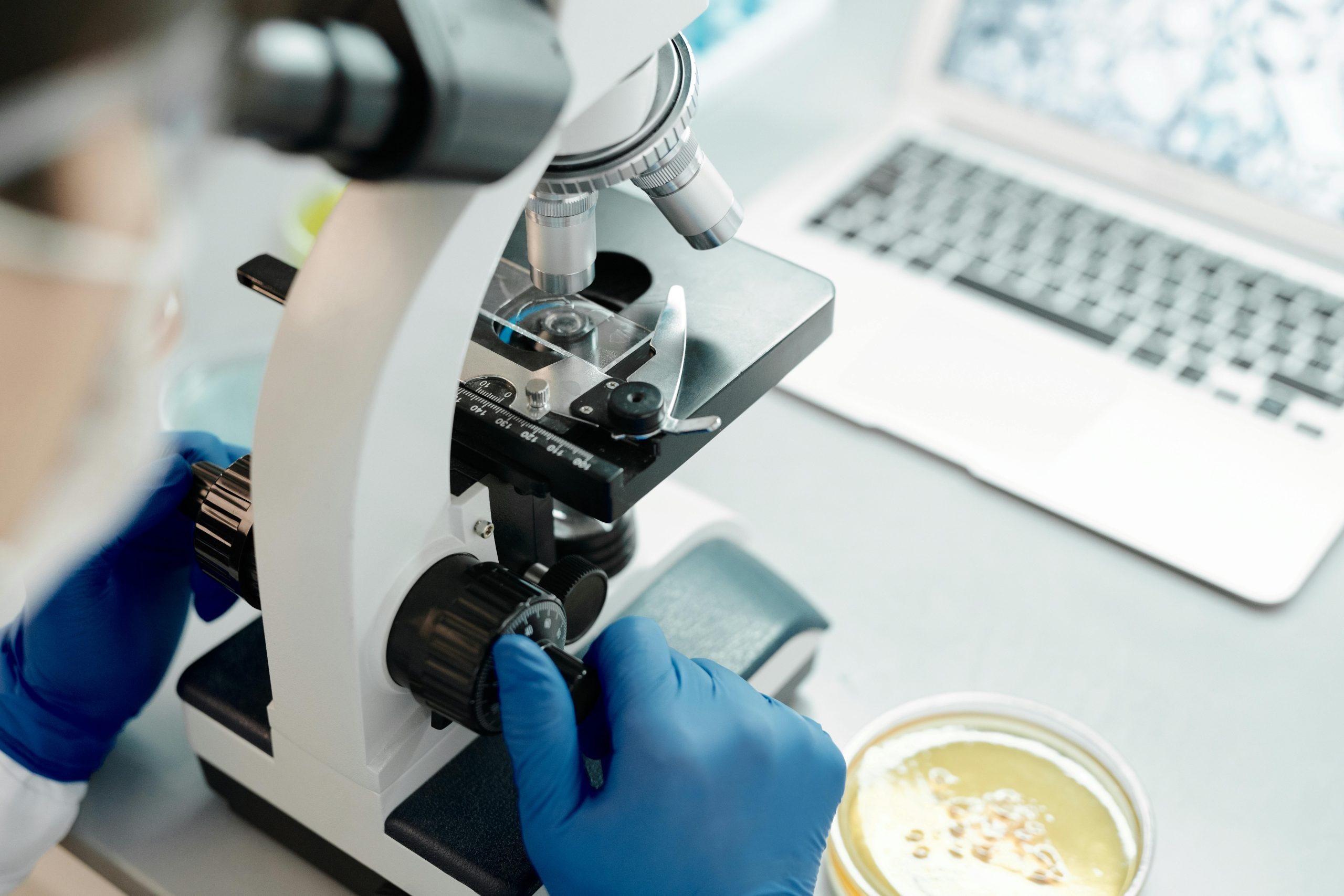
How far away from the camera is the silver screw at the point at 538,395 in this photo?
690 mm

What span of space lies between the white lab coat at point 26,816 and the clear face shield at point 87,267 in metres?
0.68

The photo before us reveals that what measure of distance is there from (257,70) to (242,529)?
0.46m

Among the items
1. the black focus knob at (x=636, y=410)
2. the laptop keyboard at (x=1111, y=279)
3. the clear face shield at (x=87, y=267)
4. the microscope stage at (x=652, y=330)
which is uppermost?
the clear face shield at (x=87, y=267)

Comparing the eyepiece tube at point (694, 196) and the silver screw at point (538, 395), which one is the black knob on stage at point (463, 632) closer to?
the silver screw at point (538, 395)

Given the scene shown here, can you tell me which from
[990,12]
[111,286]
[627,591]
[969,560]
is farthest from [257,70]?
[990,12]

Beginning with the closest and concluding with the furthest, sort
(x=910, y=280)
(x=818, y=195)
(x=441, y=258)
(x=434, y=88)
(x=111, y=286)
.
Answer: (x=111, y=286) → (x=434, y=88) → (x=441, y=258) → (x=910, y=280) → (x=818, y=195)

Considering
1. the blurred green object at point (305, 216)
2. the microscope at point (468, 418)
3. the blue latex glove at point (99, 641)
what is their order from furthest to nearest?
1. the blurred green object at point (305, 216)
2. the blue latex glove at point (99, 641)
3. the microscope at point (468, 418)

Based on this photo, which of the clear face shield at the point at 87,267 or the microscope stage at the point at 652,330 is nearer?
the clear face shield at the point at 87,267

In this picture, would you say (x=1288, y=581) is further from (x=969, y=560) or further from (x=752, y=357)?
(x=752, y=357)

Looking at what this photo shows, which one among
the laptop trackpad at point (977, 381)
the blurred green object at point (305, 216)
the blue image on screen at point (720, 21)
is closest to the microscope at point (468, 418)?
the laptop trackpad at point (977, 381)

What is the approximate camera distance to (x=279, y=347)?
577 millimetres

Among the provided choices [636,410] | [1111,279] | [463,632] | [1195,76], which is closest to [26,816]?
[463,632]

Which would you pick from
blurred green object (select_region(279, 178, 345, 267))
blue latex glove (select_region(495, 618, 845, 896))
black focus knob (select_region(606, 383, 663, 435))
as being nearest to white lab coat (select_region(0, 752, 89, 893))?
blue latex glove (select_region(495, 618, 845, 896))

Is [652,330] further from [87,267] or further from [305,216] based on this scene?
[305,216]
